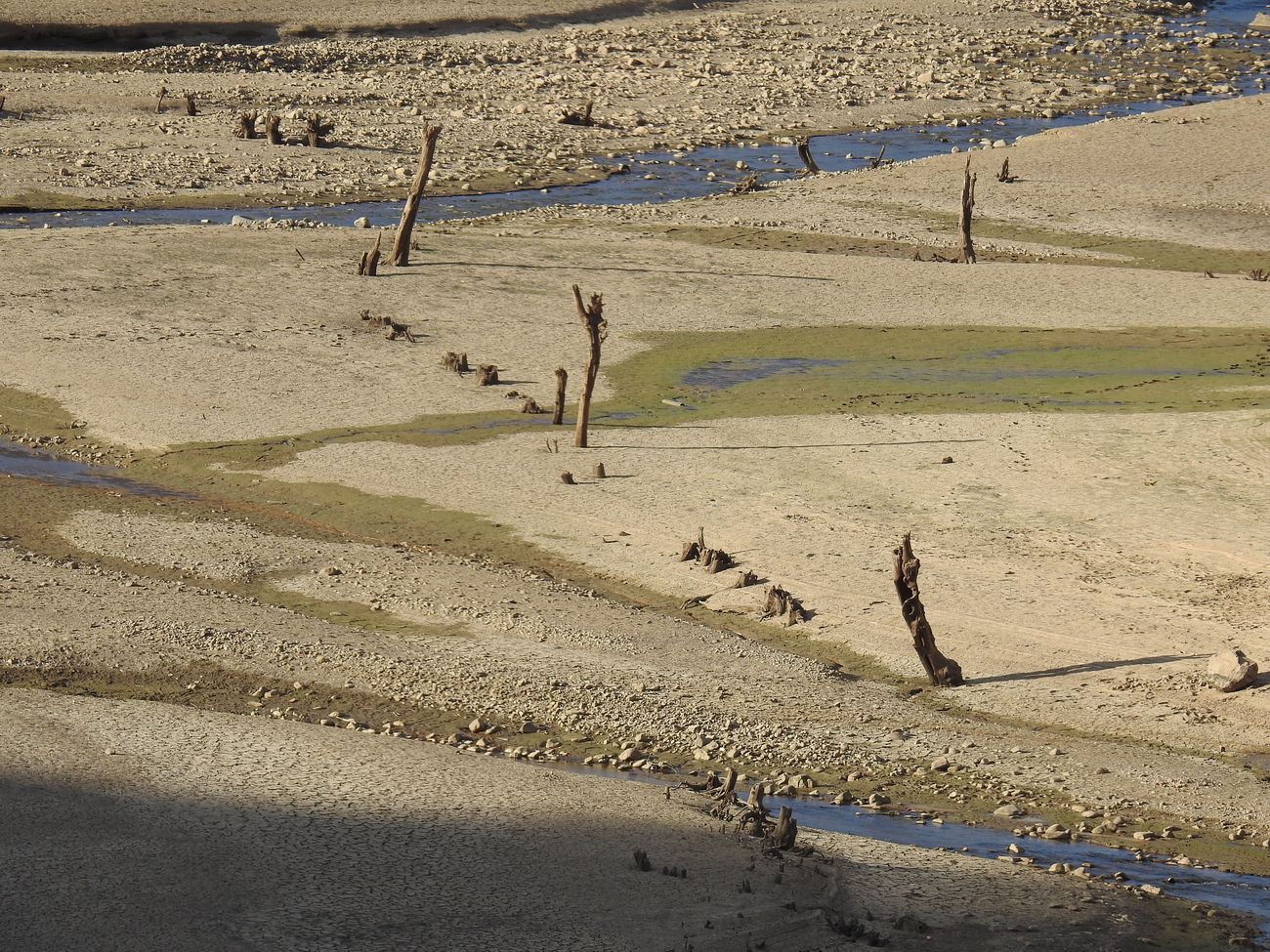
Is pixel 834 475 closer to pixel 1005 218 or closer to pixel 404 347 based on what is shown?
pixel 404 347

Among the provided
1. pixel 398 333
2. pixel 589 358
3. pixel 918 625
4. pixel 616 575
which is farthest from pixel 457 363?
pixel 918 625

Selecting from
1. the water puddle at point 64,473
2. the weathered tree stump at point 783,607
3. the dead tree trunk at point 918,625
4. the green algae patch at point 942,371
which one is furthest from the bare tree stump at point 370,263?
the dead tree trunk at point 918,625

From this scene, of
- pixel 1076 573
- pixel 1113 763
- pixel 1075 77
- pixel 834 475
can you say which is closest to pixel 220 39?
pixel 1075 77

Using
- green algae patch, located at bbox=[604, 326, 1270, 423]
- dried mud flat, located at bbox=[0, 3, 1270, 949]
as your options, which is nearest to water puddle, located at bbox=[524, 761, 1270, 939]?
dried mud flat, located at bbox=[0, 3, 1270, 949]

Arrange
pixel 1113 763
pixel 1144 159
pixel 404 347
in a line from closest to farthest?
pixel 1113 763 < pixel 404 347 < pixel 1144 159

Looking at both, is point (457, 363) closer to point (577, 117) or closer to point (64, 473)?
point (64, 473)
